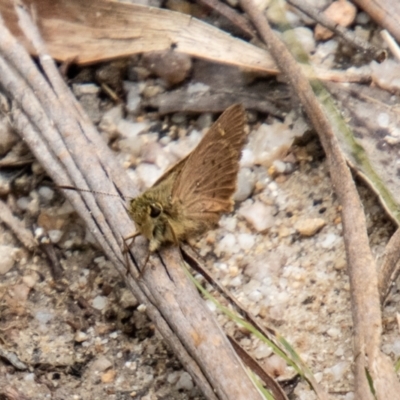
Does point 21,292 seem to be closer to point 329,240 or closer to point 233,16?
point 329,240

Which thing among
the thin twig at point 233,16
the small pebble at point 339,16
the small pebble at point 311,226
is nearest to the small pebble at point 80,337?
the small pebble at point 311,226

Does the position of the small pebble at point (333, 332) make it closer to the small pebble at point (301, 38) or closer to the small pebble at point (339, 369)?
the small pebble at point (339, 369)

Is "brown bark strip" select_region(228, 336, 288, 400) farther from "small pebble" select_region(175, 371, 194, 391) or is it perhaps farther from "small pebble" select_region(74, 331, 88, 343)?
"small pebble" select_region(74, 331, 88, 343)

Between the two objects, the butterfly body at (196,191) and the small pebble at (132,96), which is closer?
the butterfly body at (196,191)

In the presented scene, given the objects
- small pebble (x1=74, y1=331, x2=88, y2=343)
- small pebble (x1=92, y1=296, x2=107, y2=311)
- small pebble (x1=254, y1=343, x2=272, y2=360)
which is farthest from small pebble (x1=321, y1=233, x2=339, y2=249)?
small pebble (x1=74, y1=331, x2=88, y2=343)

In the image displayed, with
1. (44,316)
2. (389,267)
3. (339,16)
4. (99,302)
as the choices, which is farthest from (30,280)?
(339,16)

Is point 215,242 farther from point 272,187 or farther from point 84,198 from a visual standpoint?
point 84,198

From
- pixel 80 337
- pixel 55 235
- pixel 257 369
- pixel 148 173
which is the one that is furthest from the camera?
pixel 148 173

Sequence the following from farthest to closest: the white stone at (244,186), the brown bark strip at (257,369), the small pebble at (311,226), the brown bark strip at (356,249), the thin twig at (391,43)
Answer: the thin twig at (391,43), the white stone at (244,186), the small pebble at (311,226), the brown bark strip at (257,369), the brown bark strip at (356,249)
